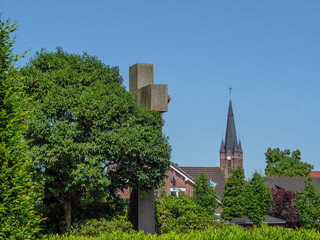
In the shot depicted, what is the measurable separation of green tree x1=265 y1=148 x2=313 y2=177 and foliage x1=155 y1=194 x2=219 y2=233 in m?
61.7

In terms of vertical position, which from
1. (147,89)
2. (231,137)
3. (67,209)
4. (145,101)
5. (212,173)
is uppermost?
(231,137)

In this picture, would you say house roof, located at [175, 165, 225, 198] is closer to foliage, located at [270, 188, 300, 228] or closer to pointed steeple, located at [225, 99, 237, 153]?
foliage, located at [270, 188, 300, 228]

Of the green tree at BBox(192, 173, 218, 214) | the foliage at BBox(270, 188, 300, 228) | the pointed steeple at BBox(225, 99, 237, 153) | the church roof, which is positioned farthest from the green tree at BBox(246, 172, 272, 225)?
the pointed steeple at BBox(225, 99, 237, 153)

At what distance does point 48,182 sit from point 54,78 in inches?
144

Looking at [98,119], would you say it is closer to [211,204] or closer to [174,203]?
[174,203]

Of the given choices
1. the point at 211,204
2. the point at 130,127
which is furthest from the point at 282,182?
the point at 130,127

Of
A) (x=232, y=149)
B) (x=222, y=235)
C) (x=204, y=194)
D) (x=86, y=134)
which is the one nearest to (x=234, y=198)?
(x=204, y=194)

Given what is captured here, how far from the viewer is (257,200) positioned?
48.4m

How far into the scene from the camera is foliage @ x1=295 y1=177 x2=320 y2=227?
50.2m

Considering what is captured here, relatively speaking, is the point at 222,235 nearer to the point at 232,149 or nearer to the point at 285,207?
the point at 285,207

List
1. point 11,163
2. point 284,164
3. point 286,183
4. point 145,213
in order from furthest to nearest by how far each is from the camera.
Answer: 1. point 284,164
2. point 286,183
3. point 145,213
4. point 11,163

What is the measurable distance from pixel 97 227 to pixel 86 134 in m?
3.23

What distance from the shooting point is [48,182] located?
1684 cm

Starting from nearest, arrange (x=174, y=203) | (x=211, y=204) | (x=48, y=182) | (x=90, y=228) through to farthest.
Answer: (x=90, y=228), (x=48, y=182), (x=174, y=203), (x=211, y=204)
